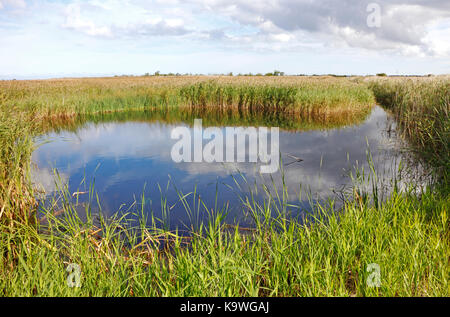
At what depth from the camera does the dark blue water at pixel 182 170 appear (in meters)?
6.07

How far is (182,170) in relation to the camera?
27.4 feet

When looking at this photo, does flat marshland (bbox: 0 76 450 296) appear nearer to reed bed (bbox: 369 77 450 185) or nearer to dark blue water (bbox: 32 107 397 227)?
reed bed (bbox: 369 77 450 185)

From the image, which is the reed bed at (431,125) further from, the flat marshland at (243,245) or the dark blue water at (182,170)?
the dark blue water at (182,170)

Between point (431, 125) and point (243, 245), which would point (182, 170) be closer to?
point (243, 245)

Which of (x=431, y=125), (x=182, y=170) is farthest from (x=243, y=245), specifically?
Answer: (x=431, y=125)

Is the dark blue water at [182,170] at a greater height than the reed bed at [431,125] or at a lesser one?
lesser

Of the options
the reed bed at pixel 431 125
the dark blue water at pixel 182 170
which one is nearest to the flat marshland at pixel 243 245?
the reed bed at pixel 431 125

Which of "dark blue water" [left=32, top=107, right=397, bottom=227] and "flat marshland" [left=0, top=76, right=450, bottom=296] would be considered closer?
"flat marshland" [left=0, top=76, right=450, bottom=296]

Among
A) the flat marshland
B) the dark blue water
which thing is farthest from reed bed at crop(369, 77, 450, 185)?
the dark blue water

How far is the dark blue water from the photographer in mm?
6074

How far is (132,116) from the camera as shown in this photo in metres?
18.7
